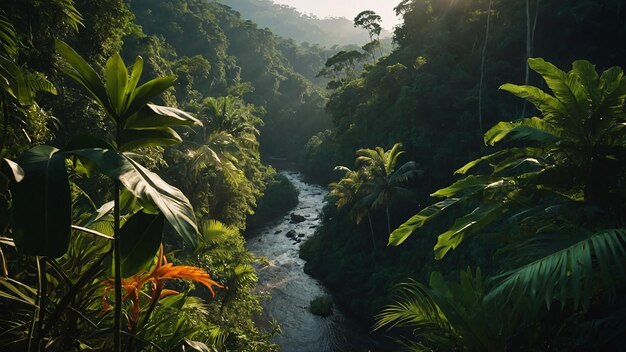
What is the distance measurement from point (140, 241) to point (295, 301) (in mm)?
15186

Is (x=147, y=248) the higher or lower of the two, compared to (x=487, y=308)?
higher

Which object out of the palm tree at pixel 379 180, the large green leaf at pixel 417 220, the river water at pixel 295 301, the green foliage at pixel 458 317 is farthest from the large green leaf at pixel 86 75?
the palm tree at pixel 379 180

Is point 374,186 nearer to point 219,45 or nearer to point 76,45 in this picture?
point 76,45

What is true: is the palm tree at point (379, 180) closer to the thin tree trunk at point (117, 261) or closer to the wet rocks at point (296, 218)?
the wet rocks at point (296, 218)

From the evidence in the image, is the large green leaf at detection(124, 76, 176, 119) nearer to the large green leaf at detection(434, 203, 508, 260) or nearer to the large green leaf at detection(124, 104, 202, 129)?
the large green leaf at detection(124, 104, 202, 129)

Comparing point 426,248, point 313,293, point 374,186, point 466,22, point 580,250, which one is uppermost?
Answer: point 466,22

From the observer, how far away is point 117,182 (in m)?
1.65

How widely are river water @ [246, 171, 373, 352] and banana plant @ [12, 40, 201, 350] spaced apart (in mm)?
11401

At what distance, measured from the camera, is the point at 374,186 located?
16.4m

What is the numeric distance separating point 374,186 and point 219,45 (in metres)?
40.3

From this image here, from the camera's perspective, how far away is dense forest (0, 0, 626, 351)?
6.15ft

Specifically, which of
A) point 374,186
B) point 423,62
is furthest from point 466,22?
point 374,186

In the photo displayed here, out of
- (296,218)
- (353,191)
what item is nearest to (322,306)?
(353,191)

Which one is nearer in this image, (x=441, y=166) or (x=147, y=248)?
(x=147, y=248)
